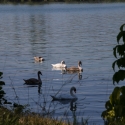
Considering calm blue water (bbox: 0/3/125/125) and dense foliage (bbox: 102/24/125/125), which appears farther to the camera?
calm blue water (bbox: 0/3/125/125)

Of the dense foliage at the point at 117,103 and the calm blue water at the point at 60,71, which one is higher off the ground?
the dense foliage at the point at 117,103

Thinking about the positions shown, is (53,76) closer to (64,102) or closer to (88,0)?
(64,102)

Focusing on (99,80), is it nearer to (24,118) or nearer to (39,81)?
(39,81)

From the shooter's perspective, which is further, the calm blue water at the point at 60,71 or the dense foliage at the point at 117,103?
the calm blue water at the point at 60,71

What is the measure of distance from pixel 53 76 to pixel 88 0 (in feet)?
369

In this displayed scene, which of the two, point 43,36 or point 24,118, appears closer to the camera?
point 24,118

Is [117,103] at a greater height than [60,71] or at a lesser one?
greater

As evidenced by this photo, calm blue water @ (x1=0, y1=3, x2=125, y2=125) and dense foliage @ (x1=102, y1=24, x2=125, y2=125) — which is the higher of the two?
dense foliage @ (x1=102, y1=24, x2=125, y2=125)

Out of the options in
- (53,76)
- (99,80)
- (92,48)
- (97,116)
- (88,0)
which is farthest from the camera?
(88,0)

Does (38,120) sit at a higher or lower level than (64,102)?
higher

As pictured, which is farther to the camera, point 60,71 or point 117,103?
point 60,71

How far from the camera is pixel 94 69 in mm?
23359

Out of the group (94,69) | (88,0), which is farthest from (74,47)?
(88,0)

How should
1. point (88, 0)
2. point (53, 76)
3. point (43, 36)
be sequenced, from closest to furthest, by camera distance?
point (53, 76) → point (43, 36) → point (88, 0)
